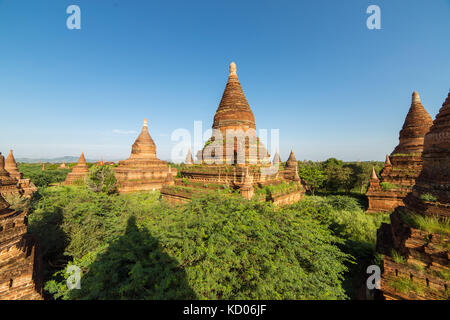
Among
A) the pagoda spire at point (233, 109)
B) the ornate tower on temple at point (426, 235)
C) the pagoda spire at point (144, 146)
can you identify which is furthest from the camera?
the pagoda spire at point (144, 146)

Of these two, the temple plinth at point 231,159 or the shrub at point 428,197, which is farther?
the temple plinth at point 231,159

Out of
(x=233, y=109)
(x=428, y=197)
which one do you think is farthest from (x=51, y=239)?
(x=428, y=197)

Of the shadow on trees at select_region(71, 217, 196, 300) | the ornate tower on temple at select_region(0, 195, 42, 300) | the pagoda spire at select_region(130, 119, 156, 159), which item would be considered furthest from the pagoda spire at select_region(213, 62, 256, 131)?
the pagoda spire at select_region(130, 119, 156, 159)

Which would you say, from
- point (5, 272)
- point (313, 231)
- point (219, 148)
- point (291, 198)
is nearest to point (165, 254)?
point (5, 272)

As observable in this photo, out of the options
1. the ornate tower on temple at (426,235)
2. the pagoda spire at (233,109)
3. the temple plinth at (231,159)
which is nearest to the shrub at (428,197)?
the ornate tower on temple at (426,235)

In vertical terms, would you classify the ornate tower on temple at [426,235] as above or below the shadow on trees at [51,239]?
above

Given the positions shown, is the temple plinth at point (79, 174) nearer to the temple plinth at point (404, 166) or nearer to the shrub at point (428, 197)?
the shrub at point (428, 197)
